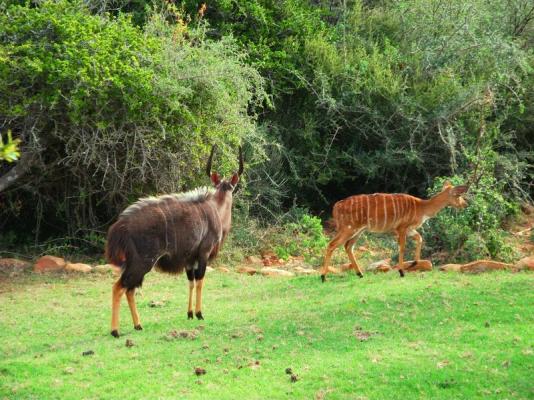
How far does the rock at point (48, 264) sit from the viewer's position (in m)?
12.2

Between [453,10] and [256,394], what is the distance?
11548 millimetres

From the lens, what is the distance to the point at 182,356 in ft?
25.6

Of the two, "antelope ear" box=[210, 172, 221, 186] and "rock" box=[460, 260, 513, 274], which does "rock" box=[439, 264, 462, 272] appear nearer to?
"rock" box=[460, 260, 513, 274]

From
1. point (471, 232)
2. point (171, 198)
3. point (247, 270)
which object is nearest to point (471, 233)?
point (471, 232)

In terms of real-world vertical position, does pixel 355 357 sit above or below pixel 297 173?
below

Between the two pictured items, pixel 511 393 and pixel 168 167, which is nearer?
pixel 511 393

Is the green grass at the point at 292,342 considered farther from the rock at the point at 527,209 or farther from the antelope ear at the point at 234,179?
the rock at the point at 527,209

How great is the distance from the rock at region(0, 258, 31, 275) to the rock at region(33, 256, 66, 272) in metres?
0.15

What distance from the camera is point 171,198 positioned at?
9242mm

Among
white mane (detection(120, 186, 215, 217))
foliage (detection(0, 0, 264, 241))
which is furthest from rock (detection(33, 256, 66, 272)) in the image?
white mane (detection(120, 186, 215, 217))

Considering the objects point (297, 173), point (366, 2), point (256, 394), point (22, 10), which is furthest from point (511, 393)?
point (366, 2)

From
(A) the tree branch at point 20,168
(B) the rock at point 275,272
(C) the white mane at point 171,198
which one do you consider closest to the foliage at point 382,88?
(B) the rock at point 275,272

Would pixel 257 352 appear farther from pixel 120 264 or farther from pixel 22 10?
pixel 22 10

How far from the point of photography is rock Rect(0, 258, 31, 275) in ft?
39.5
